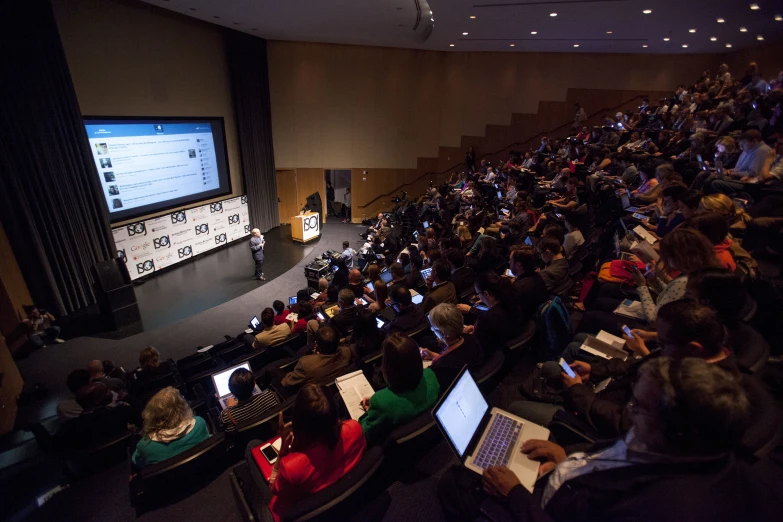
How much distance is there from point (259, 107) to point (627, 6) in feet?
32.6

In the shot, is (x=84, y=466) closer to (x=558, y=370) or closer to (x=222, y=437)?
(x=222, y=437)

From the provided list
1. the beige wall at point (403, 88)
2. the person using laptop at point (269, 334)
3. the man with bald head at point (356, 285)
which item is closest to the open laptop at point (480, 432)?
the person using laptop at point (269, 334)

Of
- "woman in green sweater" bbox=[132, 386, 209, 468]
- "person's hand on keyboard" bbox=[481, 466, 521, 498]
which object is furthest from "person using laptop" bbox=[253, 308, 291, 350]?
"person's hand on keyboard" bbox=[481, 466, 521, 498]

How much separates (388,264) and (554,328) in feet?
18.6

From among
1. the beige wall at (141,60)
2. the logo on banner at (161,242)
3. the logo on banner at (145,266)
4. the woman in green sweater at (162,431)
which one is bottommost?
the logo on banner at (145,266)

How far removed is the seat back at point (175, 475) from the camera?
2.37 meters

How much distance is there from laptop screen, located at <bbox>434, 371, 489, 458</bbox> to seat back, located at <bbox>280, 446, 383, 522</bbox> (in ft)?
1.14

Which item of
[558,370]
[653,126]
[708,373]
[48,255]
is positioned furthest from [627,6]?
[48,255]

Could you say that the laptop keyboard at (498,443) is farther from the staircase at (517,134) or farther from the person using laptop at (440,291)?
the staircase at (517,134)

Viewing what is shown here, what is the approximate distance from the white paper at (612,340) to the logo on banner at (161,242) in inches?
374

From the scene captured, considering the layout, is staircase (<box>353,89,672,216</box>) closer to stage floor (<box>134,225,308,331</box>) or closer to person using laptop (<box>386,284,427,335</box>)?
stage floor (<box>134,225,308,331</box>)

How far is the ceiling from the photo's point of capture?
6867 millimetres

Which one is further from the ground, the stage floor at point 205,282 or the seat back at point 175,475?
the seat back at point 175,475

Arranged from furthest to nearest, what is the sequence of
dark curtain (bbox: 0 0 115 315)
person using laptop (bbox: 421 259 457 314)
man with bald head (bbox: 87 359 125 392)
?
dark curtain (bbox: 0 0 115 315)
person using laptop (bbox: 421 259 457 314)
man with bald head (bbox: 87 359 125 392)
